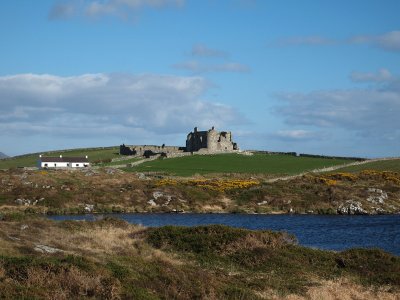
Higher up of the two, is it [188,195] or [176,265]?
[188,195]

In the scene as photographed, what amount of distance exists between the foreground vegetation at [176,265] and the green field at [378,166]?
262 ft

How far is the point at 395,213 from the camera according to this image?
73.9m

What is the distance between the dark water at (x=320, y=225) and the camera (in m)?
45.2

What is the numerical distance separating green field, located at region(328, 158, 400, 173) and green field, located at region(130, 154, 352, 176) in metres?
6.49

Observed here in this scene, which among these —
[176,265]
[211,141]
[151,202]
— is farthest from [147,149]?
[176,265]

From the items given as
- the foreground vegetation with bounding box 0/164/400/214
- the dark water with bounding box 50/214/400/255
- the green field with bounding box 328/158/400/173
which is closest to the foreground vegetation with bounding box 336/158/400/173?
the green field with bounding box 328/158/400/173

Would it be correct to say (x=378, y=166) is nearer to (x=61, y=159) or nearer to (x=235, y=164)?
(x=235, y=164)

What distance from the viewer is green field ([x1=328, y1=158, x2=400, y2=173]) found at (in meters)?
109

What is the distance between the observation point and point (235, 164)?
120250 mm

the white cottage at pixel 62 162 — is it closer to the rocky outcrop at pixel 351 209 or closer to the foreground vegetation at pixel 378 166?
the foreground vegetation at pixel 378 166

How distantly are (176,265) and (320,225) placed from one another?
1403 inches

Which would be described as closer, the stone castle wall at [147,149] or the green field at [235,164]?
the green field at [235,164]

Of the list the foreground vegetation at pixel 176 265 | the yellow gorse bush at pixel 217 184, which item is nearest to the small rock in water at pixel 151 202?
the yellow gorse bush at pixel 217 184

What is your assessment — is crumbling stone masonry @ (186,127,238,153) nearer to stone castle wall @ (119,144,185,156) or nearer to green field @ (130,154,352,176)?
stone castle wall @ (119,144,185,156)
